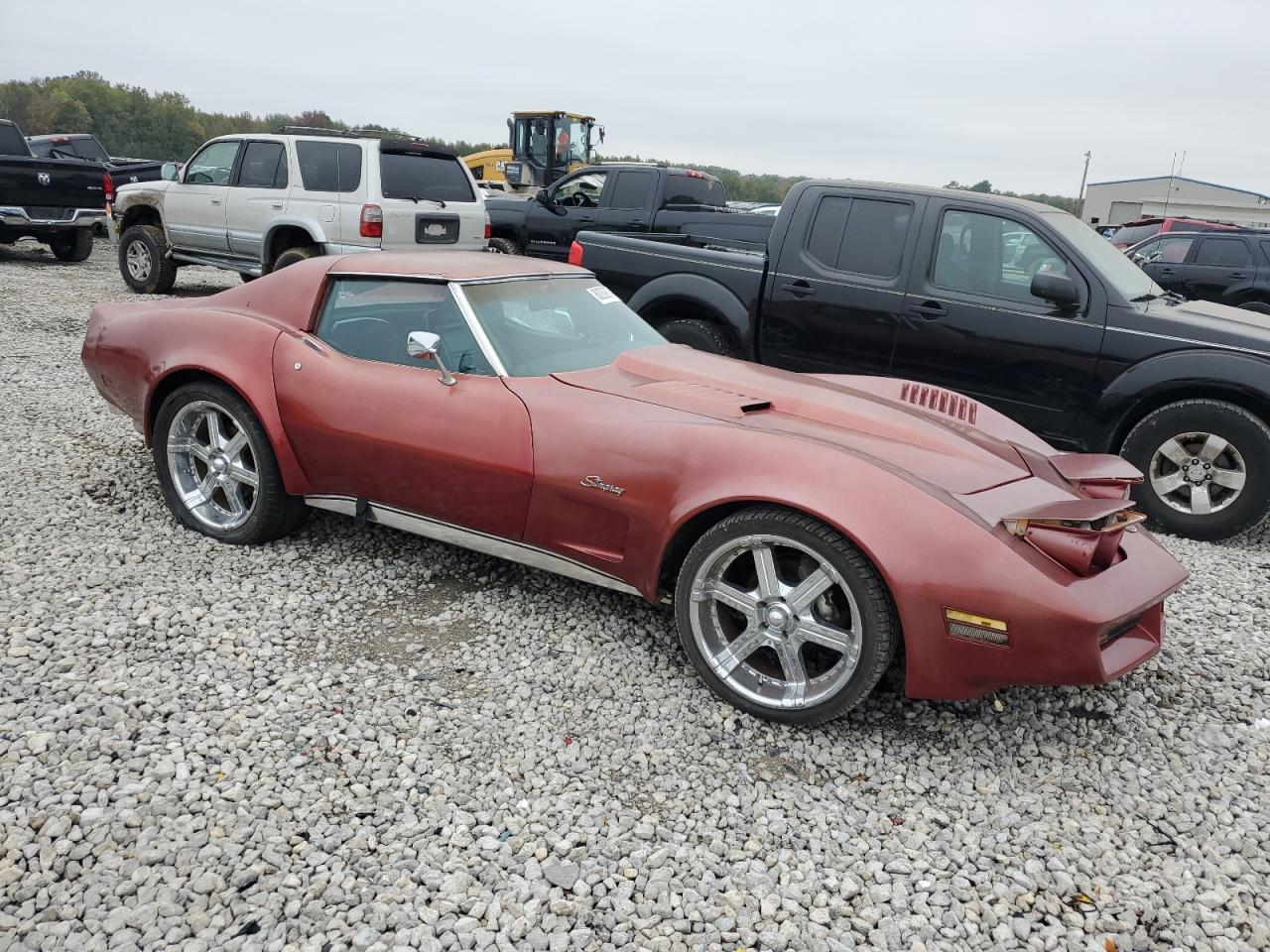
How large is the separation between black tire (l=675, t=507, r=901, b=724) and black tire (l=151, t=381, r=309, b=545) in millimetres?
1975

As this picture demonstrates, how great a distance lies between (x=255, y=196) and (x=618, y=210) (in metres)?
4.43

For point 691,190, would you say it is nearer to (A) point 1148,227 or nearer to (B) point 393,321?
(B) point 393,321

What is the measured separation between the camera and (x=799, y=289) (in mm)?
6047

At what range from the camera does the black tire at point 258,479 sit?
3.86 metres

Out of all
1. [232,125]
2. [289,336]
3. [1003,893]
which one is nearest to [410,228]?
[289,336]

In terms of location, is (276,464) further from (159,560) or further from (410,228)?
(410,228)

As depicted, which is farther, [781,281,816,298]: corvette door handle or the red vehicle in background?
the red vehicle in background

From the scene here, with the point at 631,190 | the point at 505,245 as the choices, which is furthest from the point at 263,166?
the point at 631,190

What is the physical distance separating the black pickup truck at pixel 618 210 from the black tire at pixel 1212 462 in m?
6.35

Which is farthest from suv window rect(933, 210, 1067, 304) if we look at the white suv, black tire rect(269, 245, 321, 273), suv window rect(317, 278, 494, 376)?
black tire rect(269, 245, 321, 273)

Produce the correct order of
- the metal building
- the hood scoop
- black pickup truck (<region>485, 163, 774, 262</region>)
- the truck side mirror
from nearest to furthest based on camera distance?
the hood scoop < the truck side mirror < black pickup truck (<region>485, 163, 774, 262</region>) < the metal building

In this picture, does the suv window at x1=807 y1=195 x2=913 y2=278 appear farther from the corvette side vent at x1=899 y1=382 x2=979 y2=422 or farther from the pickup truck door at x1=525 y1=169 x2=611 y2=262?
the pickup truck door at x1=525 y1=169 x2=611 y2=262

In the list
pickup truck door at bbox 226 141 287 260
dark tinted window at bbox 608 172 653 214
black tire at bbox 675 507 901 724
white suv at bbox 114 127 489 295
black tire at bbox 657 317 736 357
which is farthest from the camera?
dark tinted window at bbox 608 172 653 214

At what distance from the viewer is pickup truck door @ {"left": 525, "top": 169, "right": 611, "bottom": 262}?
12047 mm
